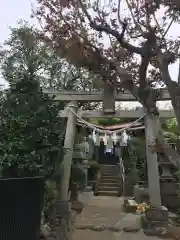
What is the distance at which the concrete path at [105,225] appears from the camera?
738 cm

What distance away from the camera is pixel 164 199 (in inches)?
434

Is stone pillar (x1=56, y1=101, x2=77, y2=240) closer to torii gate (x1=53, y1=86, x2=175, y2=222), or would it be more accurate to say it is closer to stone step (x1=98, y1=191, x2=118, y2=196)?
torii gate (x1=53, y1=86, x2=175, y2=222)

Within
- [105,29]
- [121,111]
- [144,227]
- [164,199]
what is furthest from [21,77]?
[164,199]

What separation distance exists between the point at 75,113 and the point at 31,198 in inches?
165

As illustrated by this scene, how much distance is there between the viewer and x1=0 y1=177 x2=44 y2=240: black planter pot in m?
4.38

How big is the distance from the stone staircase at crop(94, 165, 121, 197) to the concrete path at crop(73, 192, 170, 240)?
508 cm

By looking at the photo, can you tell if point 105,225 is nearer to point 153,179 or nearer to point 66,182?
point 66,182

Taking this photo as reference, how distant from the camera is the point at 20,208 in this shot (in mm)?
4758

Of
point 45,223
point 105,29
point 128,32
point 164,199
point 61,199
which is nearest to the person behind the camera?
point 105,29

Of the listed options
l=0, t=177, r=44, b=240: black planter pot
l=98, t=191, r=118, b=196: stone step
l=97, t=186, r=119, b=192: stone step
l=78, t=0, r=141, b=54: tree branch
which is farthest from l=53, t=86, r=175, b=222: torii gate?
l=97, t=186, r=119, b=192: stone step

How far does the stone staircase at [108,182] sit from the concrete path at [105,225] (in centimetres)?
508

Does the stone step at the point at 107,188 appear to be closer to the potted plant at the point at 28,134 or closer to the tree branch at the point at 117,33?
the potted plant at the point at 28,134

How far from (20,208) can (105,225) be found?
413 centimetres

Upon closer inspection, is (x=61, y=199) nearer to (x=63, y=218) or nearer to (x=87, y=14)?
(x=63, y=218)
